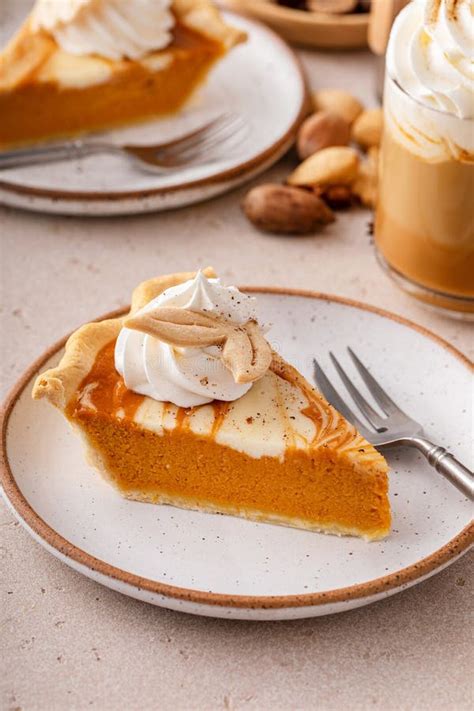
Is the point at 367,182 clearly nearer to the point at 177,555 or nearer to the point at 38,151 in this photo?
the point at 38,151

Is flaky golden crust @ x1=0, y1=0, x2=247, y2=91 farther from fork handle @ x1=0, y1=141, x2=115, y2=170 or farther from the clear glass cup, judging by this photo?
the clear glass cup

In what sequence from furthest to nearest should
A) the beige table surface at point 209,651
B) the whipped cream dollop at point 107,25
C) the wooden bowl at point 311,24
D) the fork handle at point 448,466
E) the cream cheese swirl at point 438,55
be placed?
the wooden bowl at point 311,24, the whipped cream dollop at point 107,25, the cream cheese swirl at point 438,55, the fork handle at point 448,466, the beige table surface at point 209,651

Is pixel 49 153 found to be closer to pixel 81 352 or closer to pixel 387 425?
pixel 81 352

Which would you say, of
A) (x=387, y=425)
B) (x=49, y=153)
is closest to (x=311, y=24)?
(x=49, y=153)

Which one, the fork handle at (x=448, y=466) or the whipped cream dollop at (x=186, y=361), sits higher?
the whipped cream dollop at (x=186, y=361)

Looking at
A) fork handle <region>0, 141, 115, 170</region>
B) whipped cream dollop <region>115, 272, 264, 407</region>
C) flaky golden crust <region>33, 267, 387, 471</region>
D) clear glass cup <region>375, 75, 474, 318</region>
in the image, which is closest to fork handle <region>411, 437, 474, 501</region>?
flaky golden crust <region>33, 267, 387, 471</region>

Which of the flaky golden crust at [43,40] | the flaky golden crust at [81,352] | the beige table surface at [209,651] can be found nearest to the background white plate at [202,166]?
the flaky golden crust at [43,40]

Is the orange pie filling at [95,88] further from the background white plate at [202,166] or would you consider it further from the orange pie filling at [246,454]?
the orange pie filling at [246,454]
